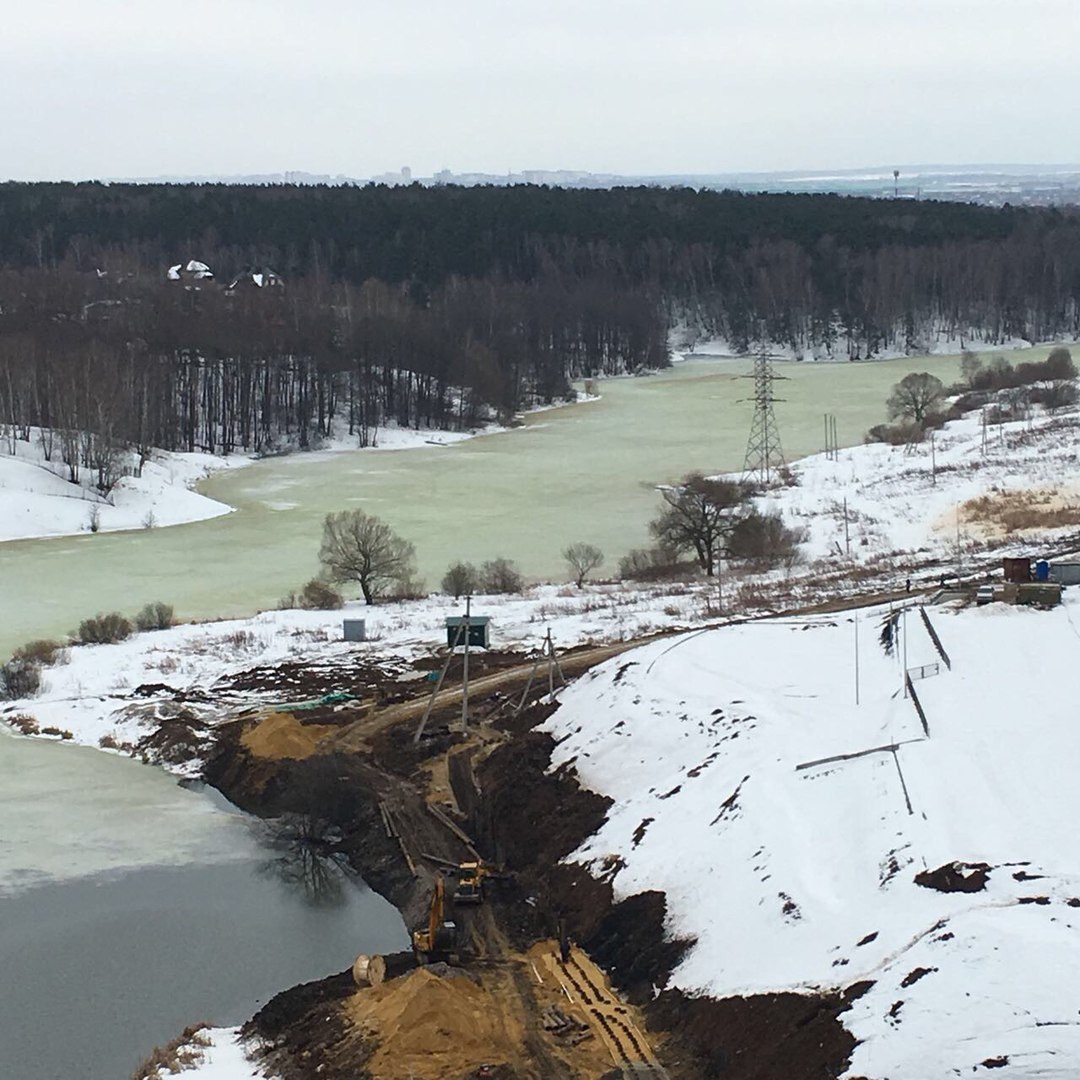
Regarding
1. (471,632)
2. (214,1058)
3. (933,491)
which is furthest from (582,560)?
(214,1058)

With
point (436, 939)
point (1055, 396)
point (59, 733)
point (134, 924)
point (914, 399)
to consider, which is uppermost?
point (1055, 396)

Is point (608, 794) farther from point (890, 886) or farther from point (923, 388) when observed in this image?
point (923, 388)

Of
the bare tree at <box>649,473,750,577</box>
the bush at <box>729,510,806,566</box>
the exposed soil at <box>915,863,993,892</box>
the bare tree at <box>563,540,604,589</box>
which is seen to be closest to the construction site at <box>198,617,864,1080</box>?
the exposed soil at <box>915,863,993,892</box>

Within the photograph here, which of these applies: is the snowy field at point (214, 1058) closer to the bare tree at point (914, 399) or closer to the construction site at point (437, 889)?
the construction site at point (437, 889)

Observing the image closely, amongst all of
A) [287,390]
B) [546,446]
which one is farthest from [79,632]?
[287,390]

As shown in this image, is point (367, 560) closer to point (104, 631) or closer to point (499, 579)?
point (499, 579)
